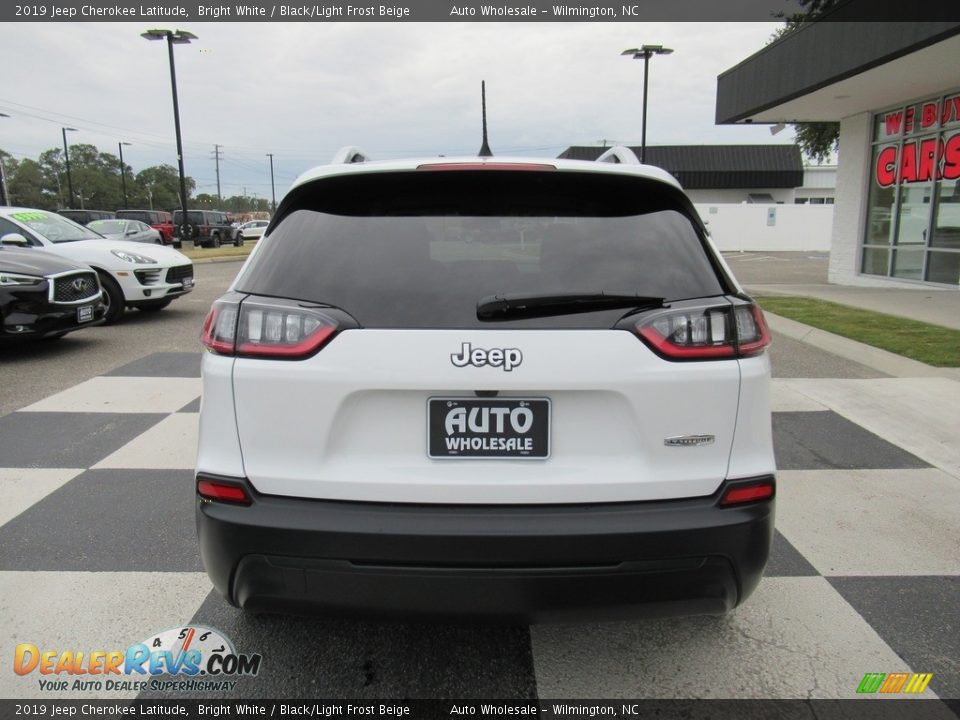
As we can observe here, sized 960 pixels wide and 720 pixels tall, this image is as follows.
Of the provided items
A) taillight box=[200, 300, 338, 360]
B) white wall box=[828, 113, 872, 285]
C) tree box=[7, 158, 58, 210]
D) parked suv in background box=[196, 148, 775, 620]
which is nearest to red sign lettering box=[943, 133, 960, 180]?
white wall box=[828, 113, 872, 285]

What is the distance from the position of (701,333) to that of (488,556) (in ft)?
2.89

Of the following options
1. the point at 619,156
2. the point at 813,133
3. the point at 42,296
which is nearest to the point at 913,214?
the point at 813,133

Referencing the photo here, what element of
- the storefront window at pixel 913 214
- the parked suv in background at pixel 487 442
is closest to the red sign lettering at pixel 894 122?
the storefront window at pixel 913 214

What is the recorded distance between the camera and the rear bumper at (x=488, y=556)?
1.87m

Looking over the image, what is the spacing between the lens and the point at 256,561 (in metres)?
1.94

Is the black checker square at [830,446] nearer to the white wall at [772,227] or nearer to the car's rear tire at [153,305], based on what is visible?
the car's rear tire at [153,305]

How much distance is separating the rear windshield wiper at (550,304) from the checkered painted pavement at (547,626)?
3.35 ft

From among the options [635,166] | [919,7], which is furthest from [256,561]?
[919,7]

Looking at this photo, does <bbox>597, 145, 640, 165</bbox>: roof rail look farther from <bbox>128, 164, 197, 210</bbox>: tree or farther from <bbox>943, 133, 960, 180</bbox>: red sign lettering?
<bbox>128, 164, 197, 210</bbox>: tree

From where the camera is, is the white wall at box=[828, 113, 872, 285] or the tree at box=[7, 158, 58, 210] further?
the tree at box=[7, 158, 58, 210]

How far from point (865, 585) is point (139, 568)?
3181 millimetres

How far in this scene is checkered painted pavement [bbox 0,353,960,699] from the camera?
2.32 m

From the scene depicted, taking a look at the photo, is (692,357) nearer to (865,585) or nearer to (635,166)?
(635,166)

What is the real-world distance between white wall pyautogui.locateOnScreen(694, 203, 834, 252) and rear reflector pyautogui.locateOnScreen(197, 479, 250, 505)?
36.7 metres
